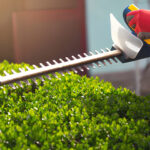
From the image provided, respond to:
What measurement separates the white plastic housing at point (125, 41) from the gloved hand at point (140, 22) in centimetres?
9

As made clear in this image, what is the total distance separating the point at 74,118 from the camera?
2941 mm

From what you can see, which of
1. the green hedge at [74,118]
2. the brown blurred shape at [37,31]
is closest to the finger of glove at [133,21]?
the green hedge at [74,118]

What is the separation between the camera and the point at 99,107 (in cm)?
327

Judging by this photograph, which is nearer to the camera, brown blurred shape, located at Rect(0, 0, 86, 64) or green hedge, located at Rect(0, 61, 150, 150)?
green hedge, located at Rect(0, 61, 150, 150)

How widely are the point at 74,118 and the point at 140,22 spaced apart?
145 centimetres

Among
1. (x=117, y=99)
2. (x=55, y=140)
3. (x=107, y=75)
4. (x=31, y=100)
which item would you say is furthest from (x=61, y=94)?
(x=107, y=75)

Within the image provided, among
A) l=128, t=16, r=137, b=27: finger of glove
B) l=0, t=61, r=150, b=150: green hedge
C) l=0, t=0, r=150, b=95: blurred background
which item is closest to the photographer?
l=0, t=61, r=150, b=150: green hedge

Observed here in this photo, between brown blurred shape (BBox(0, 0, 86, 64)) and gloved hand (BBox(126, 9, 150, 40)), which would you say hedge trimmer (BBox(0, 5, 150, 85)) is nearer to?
gloved hand (BBox(126, 9, 150, 40))

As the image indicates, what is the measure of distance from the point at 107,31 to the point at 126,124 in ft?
17.0

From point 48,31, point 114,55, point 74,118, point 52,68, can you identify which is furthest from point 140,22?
point 48,31

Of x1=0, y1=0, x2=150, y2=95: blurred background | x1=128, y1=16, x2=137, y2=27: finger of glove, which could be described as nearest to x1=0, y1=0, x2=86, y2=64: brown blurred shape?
x1=0, y1=0, x2=150, y2=95: blurred background

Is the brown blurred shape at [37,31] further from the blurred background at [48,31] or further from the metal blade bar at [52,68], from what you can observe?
the metal blade bar at [52,68]

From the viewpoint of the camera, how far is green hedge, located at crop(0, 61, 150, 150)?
8.12 ft

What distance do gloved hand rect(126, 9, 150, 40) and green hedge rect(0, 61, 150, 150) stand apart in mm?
774
